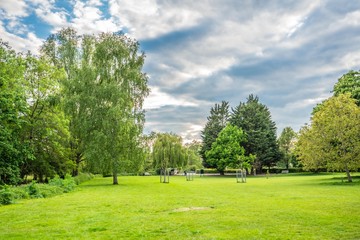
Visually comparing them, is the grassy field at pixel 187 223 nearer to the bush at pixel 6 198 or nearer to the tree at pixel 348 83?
the bush at pixel 6 198

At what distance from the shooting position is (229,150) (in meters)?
54.3

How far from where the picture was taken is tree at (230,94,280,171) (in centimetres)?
5875

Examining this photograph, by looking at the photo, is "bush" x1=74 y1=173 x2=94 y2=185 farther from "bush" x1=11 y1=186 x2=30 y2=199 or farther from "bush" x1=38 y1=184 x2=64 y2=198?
"bush" x1=11 y1=186 x2=30 y2=199

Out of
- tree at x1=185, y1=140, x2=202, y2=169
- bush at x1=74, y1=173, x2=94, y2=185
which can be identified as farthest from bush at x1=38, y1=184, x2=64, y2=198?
tree at x1=185, y1=140, x2=202, y2=169

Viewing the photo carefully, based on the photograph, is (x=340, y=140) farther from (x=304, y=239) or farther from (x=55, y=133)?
(x=55, y=133)

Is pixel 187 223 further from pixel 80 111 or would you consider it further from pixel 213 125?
pixel 213 125

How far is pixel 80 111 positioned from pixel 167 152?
1276 cm

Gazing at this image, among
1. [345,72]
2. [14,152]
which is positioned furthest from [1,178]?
[345,72]

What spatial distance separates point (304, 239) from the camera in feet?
Result: 23.4

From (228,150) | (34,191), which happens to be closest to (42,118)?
(34,191)

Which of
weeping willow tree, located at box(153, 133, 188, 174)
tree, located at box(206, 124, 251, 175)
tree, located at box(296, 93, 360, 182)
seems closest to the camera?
tree, located at box(296, 93, 360, 182)

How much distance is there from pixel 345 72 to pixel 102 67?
3126 centimetres

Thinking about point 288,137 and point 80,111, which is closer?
point 80,111

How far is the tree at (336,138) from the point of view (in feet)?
88.4
